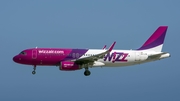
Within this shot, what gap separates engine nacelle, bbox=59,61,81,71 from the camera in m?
73.2

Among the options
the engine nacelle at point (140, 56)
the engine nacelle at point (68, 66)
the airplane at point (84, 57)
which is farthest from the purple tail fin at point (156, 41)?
the engine nacelle at point (68, 66)

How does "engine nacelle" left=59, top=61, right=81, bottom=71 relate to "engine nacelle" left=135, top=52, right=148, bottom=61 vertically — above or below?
below

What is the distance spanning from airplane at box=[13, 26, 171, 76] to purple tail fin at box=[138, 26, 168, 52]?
1.98 ft

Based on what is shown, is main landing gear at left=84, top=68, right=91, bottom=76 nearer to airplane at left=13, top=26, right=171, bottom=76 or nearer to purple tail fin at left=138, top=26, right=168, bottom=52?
airplane at left=13, top=26, right=171, bottom=76

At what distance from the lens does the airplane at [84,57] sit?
73.9 meters

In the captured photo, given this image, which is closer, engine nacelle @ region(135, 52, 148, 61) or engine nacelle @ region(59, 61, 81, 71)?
engine nacelle @ region(59, 61, 81, 71)

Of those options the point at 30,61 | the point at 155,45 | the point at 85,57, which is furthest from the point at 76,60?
the point at 155,45

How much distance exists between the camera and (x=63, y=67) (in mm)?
73188

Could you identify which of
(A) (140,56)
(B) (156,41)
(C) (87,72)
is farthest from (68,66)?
(B) (156,41)

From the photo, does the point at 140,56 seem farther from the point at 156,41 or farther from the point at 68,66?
the point at 68,66

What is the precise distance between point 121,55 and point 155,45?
7.05 meters

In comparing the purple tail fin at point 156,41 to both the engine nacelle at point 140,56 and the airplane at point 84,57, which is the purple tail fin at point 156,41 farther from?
the engine nacelle at point 140,56

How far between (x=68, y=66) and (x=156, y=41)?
16.9 metres

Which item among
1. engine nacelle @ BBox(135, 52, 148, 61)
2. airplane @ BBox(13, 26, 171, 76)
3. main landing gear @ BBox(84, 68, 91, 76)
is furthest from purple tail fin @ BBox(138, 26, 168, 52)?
main landing gear @ BBox(84, 68, 91, 76)
